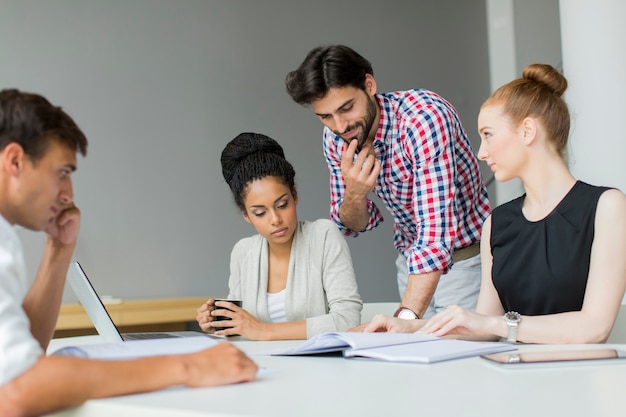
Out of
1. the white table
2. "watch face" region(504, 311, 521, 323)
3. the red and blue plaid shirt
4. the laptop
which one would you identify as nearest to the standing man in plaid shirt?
the red and blue plaid shirt

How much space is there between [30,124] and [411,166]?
1395mm

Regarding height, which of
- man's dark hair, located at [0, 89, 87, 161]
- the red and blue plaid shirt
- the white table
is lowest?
the white table

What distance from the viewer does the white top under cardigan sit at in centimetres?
215

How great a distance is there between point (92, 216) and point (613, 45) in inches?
113

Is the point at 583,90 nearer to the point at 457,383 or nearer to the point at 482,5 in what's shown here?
the point at 457,383

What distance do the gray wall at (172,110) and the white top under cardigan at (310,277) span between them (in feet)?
7.01

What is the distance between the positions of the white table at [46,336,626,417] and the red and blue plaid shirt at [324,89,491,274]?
94 centimetres

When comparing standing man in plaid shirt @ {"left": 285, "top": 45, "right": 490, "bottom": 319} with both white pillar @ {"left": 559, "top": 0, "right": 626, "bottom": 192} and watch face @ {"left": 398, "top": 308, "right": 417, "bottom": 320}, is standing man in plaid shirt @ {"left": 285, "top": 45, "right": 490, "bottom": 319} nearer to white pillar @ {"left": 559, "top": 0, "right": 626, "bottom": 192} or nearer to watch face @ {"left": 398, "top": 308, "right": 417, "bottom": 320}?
watch face @ {"left": 398, "top": 308, "right": 417, "bottom": 320}

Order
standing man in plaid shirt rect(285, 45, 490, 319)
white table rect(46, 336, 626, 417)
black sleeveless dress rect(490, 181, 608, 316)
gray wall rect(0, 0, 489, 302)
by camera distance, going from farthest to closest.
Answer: gray wall rect(0, 0, 489, 302), standing man in plaid shirt rect(285, 45, 490, 319), black sleeveless dress rect(490, 181, 608, 316), white table rect(46, 336, 626, 417)

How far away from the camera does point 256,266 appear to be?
7.32ft

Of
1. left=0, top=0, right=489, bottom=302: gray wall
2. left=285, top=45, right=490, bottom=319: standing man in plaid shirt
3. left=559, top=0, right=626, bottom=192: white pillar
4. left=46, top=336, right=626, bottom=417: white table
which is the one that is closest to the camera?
left=46, top=336, right=626, bottom=417: white table

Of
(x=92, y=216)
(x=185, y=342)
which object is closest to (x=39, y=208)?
(x=185, y=342)

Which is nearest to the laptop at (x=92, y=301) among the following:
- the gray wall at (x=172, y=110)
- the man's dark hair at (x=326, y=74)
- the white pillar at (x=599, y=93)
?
the man's dark hair at (x=326, y=74)

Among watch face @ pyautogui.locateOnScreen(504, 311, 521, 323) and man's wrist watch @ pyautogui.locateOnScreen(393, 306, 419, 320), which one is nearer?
watch face @ pyautogui.locateOnScreen(504, 311, 521, 323)
